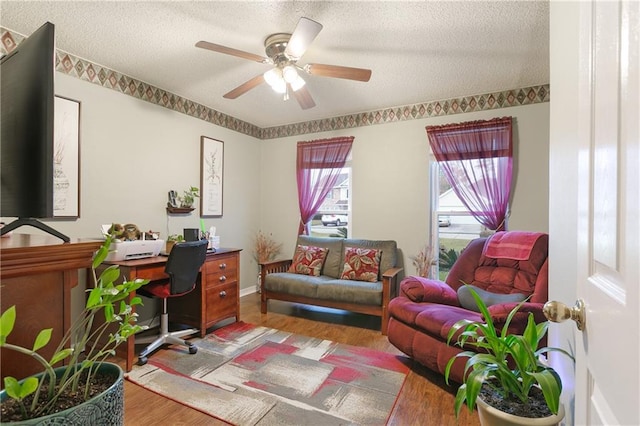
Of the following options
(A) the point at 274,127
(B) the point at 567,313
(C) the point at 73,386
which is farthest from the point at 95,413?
(A) the point at 274,127

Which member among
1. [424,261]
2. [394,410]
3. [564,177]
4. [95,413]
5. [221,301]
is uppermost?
[564,177]

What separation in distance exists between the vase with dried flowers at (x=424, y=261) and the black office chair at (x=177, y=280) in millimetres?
2433

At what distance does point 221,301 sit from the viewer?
3.12 meters

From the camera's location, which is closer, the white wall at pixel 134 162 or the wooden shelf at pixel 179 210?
the white wall at pixel 134 162

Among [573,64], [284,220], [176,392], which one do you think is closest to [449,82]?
[573,64]

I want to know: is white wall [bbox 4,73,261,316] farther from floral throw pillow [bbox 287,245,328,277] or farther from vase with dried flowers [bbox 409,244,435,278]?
vase with dried flowers [bbox 409,244,435,278]

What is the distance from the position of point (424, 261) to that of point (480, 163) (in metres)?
1.27

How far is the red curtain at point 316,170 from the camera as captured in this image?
162 inches

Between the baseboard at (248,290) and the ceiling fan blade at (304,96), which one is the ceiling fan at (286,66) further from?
the baseboard at (248,290)

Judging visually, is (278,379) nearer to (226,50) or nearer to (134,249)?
(134,249)

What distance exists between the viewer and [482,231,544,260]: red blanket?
2393 mm

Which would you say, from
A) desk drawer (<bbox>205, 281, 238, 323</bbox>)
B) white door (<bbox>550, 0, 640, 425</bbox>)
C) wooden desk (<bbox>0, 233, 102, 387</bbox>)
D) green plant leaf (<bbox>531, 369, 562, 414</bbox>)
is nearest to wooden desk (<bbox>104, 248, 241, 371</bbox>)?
desk drawer (<bbox>205, 281, 238, 323</bbox>)

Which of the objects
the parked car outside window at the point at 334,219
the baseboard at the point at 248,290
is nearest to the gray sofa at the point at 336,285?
the parked car outside window at the point at 334,219

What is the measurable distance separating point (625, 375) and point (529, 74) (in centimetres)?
326
